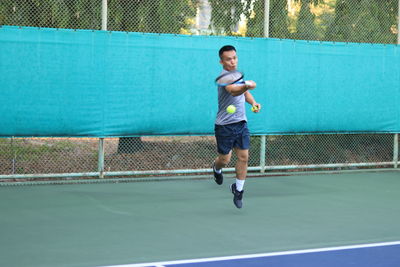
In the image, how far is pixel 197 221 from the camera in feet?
24.3

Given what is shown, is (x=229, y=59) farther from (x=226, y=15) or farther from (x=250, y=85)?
(x=226, y=15)

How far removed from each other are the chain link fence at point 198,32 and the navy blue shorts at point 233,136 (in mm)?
2675

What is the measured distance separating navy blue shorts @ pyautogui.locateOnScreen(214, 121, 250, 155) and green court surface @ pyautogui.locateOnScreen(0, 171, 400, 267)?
781mm

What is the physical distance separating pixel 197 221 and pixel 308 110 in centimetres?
472

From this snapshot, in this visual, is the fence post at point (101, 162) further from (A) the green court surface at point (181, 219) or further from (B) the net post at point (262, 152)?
(B) the net post at point (262, 152)

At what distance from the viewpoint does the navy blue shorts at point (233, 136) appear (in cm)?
798

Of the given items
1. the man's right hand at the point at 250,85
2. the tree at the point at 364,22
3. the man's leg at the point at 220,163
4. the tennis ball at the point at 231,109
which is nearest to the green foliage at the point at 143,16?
the tree at the point at 364,22

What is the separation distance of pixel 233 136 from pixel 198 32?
5.09m

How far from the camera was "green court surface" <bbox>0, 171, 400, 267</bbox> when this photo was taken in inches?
236

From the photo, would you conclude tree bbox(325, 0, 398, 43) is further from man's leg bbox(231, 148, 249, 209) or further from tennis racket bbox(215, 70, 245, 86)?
tennis racket bbox(215, 70, 245, 86)

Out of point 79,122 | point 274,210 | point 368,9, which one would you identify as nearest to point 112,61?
point 79,122

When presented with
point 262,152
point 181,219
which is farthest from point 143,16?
point 181,219

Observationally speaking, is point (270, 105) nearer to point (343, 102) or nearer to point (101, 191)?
point (343, 102)

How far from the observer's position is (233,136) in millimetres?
7984
